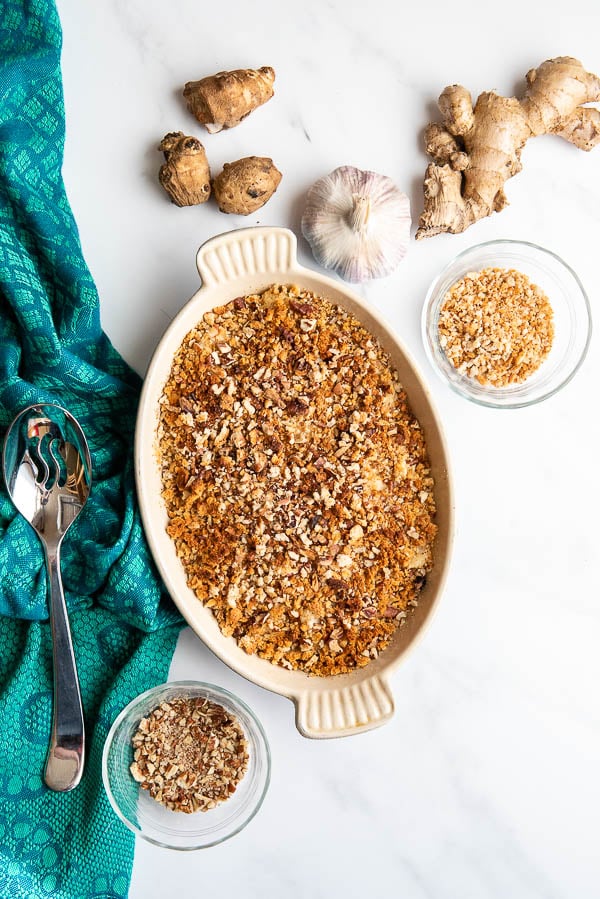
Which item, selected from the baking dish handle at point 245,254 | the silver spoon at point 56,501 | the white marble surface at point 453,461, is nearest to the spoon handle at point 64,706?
the silver spoon at point 56,501

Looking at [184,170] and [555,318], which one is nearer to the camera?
[184,170]

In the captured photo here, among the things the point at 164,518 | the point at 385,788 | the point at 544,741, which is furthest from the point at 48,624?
the point at 544,741

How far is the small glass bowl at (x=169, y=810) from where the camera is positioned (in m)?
1.36

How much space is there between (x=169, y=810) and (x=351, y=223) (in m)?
1.06

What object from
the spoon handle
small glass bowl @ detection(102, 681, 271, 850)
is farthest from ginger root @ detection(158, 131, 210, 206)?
small glass bowl @ detection(102, 681, 271, 850)

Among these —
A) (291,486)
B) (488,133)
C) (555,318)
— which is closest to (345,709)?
(291,486)

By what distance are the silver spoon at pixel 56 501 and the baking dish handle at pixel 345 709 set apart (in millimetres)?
383

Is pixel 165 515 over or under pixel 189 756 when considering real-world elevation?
over

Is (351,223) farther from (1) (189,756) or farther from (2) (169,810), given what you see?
(2) (169,810)

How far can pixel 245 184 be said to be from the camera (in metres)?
1.42

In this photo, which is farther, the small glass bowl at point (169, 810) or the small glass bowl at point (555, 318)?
the small glass bowl at point (555, 318)

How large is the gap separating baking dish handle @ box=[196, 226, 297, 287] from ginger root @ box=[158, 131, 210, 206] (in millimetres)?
143

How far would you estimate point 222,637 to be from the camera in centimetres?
138

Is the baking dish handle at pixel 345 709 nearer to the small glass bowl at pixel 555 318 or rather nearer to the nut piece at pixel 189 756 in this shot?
the nut piece at pixel 189 756
